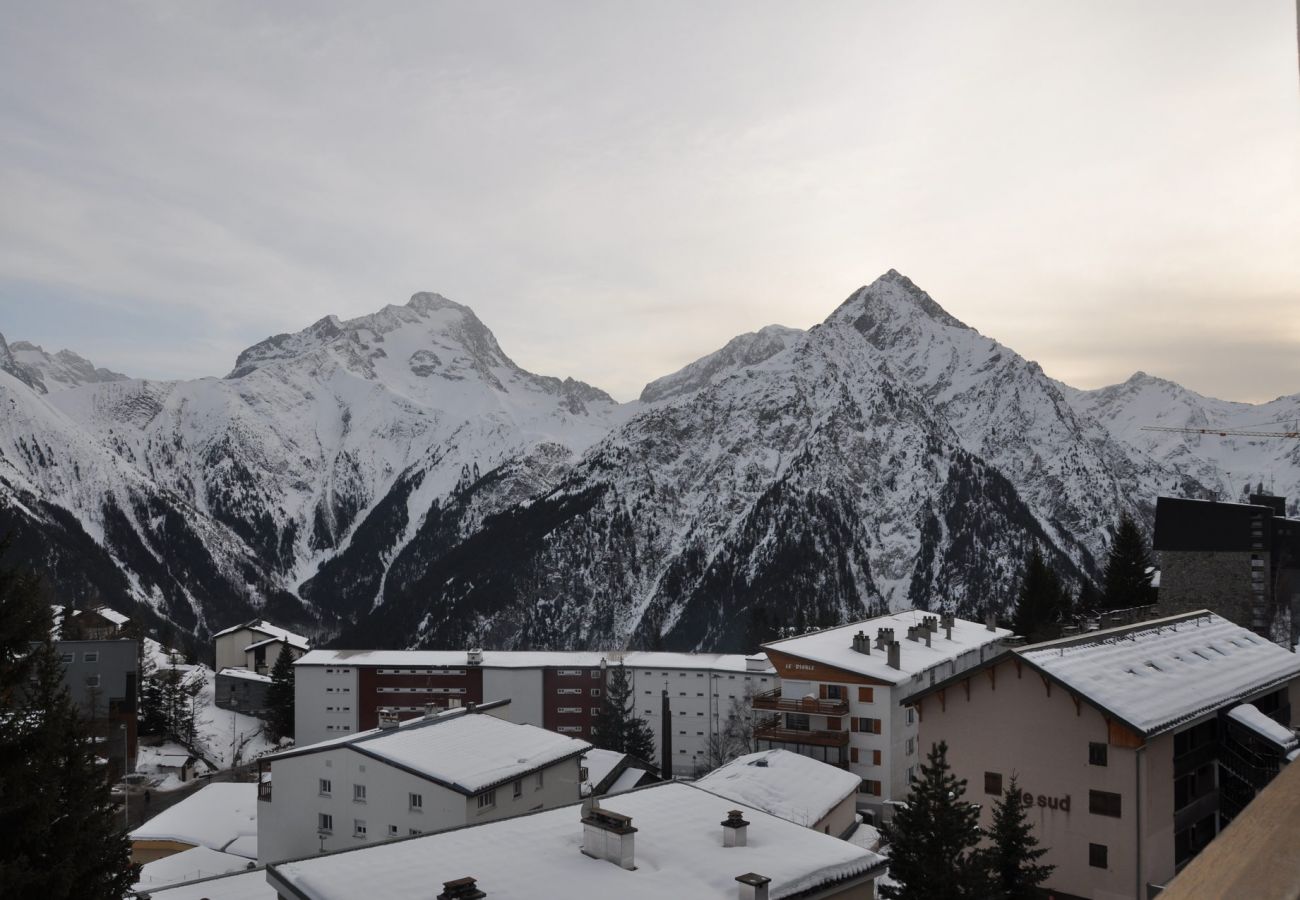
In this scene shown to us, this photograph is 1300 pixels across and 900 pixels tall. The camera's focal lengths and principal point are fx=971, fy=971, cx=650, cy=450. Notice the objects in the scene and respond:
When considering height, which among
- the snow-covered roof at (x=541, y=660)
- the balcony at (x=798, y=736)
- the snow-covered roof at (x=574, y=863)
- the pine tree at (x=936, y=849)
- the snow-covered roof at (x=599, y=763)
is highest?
the pine tree at (x=936, y=849)

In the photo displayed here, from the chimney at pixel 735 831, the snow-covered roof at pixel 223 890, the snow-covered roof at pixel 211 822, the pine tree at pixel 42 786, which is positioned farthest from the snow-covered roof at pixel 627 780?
the pine tree at pixel 42 786

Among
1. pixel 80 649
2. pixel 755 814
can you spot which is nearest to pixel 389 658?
pixel 80 649

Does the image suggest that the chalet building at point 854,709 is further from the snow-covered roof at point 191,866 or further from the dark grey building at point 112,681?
the dark grey building at point 112,681

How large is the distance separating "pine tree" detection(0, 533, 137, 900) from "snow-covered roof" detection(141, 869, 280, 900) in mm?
20287

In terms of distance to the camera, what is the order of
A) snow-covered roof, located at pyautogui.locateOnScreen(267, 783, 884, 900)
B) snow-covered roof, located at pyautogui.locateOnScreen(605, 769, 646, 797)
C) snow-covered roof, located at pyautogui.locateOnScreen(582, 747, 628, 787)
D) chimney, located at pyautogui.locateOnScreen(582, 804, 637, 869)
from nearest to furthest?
snow-covered roof, located at pyautogui.locateOnScreen(267, 783, 884, 900) < chimney, located at pyautogui.locateOnScreen(582, 804, 637, 869) < snow-covered roof, located at pyautogui.locateOnScreen(605, 769, 646, 797) < snow-covered roof, located at pyautogui.locateOnScreen(582, 747, 628, 787)

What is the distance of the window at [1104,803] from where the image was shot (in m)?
28.0

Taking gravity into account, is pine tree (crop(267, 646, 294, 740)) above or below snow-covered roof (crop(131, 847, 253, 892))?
below

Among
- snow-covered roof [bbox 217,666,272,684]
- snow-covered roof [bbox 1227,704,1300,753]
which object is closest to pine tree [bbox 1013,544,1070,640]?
snow-covered roof [bbox 1227,704,1300,753]

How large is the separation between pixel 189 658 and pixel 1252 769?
486 feet

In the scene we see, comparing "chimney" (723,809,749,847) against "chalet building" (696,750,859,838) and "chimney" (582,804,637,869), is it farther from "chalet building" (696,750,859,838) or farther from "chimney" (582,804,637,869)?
"chalet building" (696,750,859,838)

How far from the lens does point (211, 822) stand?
2346 inches

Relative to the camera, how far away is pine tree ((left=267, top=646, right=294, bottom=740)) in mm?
102438

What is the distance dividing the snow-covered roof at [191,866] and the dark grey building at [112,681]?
33.9 metres

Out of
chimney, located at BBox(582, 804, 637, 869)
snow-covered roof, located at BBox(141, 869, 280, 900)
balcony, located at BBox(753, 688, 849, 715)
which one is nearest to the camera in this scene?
chimney, located at BBox(582, 804, 637, 869)
